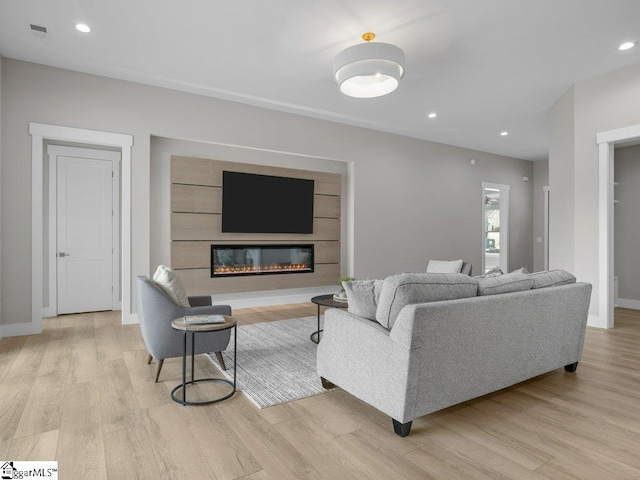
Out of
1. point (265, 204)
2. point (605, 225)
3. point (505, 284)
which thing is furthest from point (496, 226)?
point (505, 284)

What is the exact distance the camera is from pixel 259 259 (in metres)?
6.12

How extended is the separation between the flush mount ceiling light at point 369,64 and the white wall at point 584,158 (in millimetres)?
2907

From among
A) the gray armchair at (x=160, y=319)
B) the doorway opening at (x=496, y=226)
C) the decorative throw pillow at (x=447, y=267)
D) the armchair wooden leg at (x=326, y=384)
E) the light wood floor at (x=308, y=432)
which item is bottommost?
the light wood floor at (x=308, y=432)

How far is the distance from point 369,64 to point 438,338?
2.44m

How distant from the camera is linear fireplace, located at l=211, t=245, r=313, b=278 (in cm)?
576

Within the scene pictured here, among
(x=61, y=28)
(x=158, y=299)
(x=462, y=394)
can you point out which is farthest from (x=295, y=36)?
(x=462, y=394)

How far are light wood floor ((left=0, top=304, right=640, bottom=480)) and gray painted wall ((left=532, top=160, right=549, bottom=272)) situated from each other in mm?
6885

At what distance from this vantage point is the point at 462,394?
7.72ft

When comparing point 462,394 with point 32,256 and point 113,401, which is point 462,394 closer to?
point 113,401

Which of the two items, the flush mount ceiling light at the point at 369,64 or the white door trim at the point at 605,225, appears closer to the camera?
the flush mount ceiling light at the point at 369,64

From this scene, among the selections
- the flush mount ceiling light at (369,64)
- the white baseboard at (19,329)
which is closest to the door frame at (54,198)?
the white baseboard at (19,329)

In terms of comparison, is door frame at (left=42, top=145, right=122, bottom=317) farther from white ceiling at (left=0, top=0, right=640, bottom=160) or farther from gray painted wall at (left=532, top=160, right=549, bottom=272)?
gray painted wall at (left=532, top=160, right=549, bottom=272)

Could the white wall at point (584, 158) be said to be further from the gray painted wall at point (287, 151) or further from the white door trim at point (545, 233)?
the white door trim at point (545, 233)

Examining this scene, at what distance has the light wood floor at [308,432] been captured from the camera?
73.4 inches
